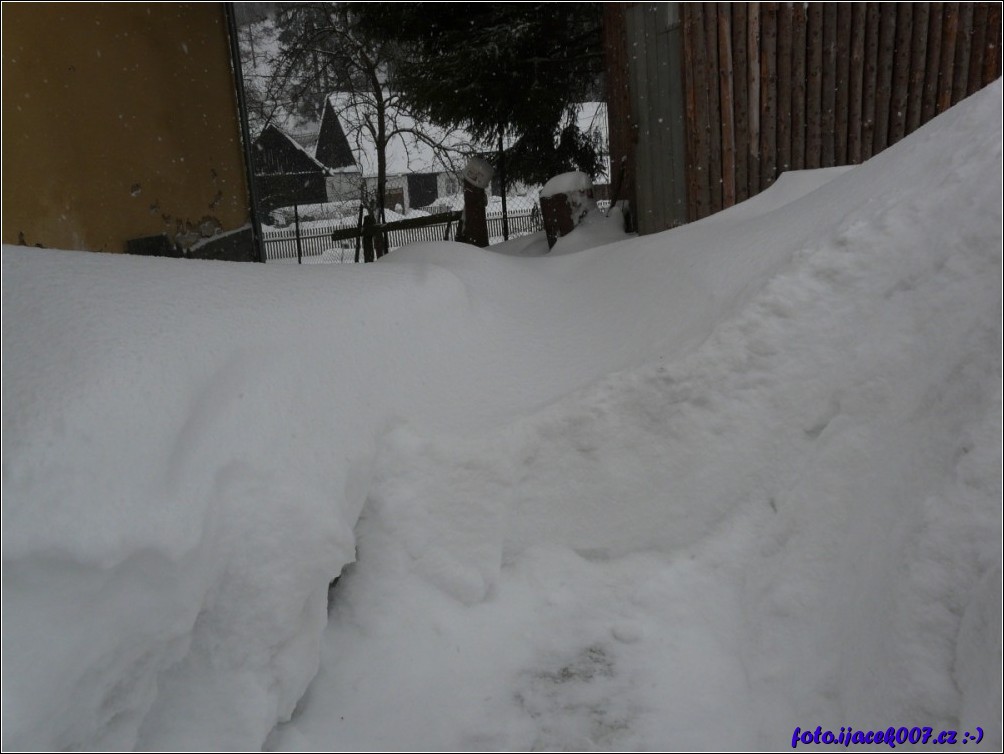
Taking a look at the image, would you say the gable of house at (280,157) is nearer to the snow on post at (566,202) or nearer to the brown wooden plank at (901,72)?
the snow on post at (566,202)

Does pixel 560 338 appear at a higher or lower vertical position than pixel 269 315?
lower

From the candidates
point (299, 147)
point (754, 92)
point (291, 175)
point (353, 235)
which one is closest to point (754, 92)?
point (754, 92)

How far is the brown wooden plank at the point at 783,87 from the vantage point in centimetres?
550

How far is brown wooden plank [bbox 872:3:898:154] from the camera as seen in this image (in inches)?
215

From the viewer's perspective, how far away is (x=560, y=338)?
120 inches

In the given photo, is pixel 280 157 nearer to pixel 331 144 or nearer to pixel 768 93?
pixel 331 144

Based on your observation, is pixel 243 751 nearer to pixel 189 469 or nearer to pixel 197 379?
pixel 189 469

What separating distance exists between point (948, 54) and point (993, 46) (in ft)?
0.95

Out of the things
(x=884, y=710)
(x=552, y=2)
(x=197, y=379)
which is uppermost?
(x=552, y=2)

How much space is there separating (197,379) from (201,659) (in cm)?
77

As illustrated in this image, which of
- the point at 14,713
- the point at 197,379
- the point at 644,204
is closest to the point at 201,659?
the point at 14,713

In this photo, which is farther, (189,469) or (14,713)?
(189,469)

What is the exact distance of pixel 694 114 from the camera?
19.2 feet

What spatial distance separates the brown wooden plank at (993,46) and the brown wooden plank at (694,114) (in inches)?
80.0
